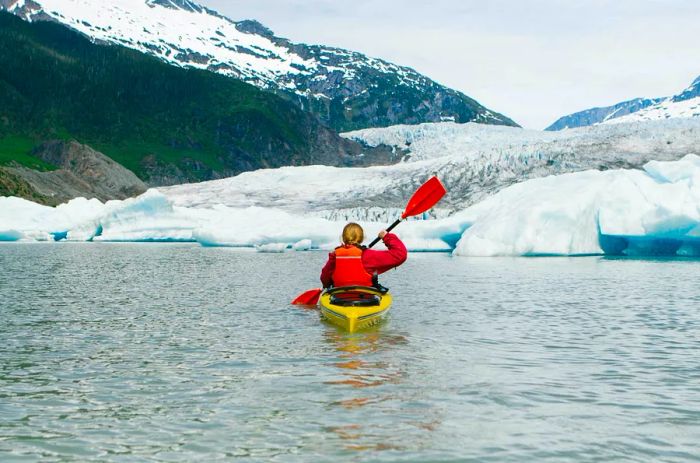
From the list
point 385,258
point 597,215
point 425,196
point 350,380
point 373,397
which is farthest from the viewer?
point 597,215

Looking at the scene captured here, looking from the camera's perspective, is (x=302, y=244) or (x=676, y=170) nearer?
(x=676, y=170)

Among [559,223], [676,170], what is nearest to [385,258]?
[559,223]

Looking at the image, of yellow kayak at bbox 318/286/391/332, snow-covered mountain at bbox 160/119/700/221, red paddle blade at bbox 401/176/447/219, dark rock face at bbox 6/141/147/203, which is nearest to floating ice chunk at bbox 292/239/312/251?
snow-covered mountain at bbox 160/119/700/221

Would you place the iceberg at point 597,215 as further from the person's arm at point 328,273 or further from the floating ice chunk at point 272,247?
the person's arm at point 328,273

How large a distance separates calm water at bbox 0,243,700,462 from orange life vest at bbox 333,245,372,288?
97 centimetres

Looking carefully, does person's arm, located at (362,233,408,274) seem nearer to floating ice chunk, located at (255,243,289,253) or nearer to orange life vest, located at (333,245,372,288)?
orange life vest, located at (333,245,372,288)

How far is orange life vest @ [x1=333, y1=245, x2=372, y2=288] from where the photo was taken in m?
13.5

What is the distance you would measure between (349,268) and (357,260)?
204mm

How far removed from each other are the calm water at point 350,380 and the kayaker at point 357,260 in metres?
0.99

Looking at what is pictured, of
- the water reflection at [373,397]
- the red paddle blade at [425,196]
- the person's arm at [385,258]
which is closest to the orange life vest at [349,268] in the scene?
the person's arm at [385,258]

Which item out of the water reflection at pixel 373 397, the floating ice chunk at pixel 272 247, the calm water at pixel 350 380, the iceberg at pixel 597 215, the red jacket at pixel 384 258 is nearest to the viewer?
the calm water at pixel 350 380

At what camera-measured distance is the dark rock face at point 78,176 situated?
102m

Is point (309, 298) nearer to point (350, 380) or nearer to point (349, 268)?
point (349, 268)

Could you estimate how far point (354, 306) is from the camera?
1301cm
